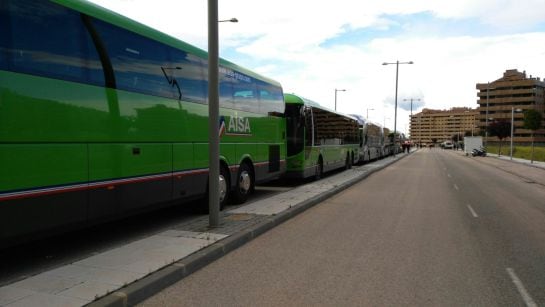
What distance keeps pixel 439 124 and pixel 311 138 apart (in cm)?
18386

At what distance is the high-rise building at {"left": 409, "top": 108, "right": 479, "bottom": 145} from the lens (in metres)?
185

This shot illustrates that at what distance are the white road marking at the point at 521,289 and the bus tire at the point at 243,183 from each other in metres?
6.79

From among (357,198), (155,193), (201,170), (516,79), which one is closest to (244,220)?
(201,170)

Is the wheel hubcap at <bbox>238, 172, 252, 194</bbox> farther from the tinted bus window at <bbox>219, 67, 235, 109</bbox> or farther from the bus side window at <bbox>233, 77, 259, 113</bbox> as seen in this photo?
the tinted bus window at <bbox>219, 67, 235, 109</bbox>

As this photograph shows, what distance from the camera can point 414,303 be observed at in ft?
16.6

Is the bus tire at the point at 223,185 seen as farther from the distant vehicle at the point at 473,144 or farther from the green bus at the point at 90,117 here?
the distant vehicle at the point at 473,144

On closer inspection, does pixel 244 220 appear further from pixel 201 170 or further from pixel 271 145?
pixel 271 145

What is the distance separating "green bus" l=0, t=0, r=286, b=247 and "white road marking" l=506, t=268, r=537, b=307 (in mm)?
5361

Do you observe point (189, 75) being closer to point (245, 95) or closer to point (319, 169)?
point (245, 95)

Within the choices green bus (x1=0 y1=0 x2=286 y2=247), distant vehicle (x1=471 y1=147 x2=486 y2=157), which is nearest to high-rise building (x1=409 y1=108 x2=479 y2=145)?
distant vehicle (x1=471 y1=147 x2=486 y2=157)

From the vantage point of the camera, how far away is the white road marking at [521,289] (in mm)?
5070

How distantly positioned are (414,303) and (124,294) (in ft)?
9.67

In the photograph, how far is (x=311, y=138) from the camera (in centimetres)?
1858

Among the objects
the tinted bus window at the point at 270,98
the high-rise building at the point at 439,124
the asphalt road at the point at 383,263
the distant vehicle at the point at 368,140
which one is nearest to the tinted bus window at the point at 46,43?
the asphalt road at the point at 383,263
